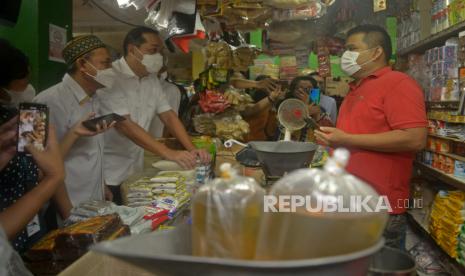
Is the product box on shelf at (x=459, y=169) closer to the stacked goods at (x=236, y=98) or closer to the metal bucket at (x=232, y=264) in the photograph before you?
the stacked goods at (x=236, y=98)

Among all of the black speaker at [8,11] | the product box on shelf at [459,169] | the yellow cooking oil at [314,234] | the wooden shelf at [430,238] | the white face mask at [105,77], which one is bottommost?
the wooden shelf at [430,238]

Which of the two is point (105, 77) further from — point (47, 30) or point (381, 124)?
point (381, 124)

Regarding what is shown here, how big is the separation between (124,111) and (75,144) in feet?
1.71

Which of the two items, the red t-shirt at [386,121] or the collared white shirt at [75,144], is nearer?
the red t-shirt at [386,121]

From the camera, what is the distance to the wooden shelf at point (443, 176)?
268 centimetres

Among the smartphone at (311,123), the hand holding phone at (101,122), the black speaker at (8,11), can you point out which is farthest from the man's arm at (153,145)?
the black speaker at (8,11)

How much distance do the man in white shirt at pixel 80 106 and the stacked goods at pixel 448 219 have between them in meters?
2.21

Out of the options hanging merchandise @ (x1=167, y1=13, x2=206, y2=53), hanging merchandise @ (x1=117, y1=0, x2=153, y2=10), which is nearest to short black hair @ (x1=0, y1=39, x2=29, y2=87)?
hanging merchandise @ (x1=117, y1=0, x2=153, y2=10)

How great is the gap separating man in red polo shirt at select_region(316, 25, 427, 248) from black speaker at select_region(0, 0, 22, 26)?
1742 millimetres

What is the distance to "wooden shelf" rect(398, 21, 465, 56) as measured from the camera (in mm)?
2795

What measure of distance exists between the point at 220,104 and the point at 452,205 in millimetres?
1858

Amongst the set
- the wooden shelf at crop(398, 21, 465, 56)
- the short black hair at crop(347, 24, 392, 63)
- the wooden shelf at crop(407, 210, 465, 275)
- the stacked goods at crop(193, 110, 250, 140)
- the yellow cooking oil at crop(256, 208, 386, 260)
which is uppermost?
the wooden shelf at crop(398, 21, 465, 56)

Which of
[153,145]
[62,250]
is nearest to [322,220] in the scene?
[62,250]

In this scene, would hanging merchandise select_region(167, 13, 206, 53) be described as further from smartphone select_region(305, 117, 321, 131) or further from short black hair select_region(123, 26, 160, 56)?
smartphone select_region(305, 117, 321, 131)
